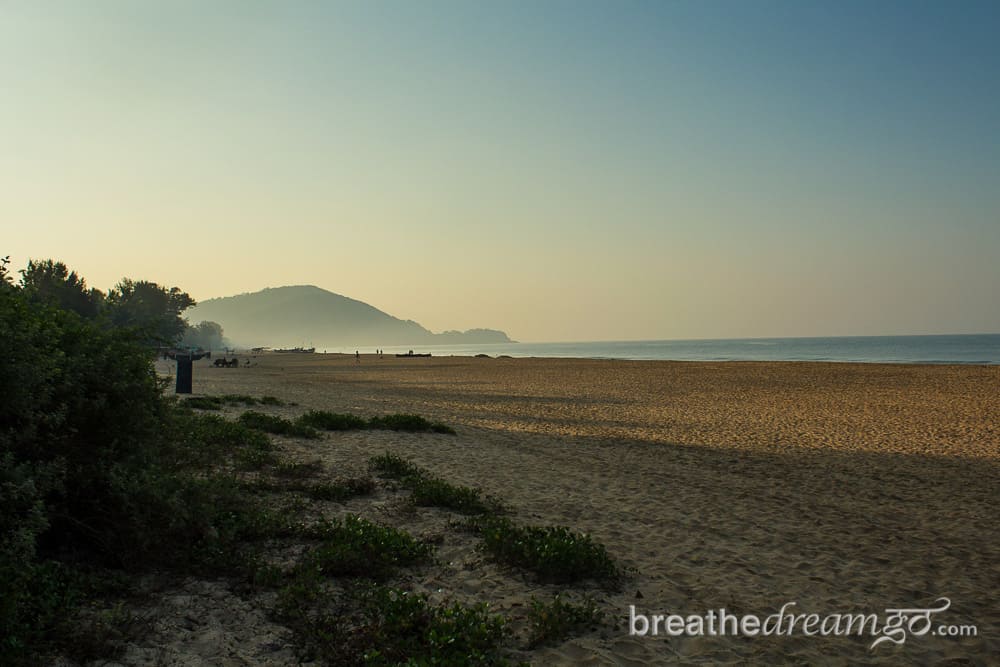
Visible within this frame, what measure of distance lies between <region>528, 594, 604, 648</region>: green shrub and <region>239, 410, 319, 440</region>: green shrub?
9.97 meters

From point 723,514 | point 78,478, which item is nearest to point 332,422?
point 723,514

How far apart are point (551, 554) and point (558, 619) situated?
1.33 meters

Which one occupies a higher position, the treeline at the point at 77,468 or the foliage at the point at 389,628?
the treeline at the point at 77,468

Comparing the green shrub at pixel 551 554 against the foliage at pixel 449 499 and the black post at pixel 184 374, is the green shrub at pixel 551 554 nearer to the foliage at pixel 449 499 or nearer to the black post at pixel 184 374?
the foliage at pixel 449 499

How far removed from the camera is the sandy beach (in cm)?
542

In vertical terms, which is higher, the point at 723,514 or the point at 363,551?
the point at 363,551

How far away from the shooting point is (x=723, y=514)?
9812mm

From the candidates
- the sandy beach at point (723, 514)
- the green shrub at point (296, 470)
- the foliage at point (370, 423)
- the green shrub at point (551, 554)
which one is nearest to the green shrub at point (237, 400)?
the sandy beach at point (723, 514)

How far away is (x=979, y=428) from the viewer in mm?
19312

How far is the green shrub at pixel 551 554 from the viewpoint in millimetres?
6586

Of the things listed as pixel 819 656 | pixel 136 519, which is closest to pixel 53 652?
pixel 136 519

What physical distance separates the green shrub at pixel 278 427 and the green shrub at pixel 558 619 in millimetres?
9967

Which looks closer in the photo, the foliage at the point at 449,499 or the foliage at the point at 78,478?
the foliage at the point at 78,478

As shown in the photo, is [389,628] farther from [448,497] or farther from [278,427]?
[278,427]
